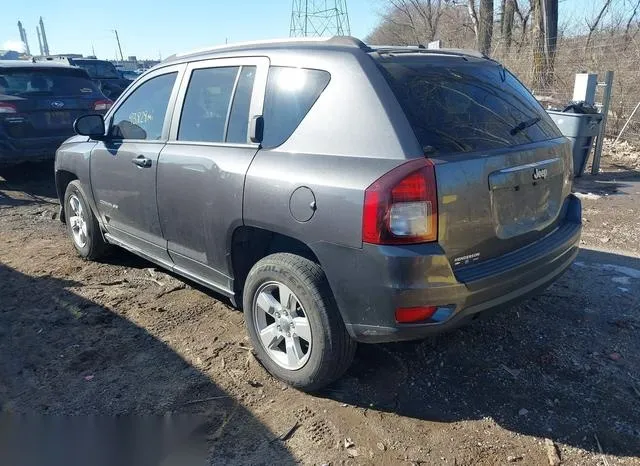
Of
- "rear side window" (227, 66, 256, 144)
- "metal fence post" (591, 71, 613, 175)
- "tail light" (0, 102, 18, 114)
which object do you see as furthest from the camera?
"metal fence post" (591, 71, 613, 175)

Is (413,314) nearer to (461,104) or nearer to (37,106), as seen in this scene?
(461,104)

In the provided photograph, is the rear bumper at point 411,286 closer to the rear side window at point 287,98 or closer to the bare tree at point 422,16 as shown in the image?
the rear side window at point 287,98

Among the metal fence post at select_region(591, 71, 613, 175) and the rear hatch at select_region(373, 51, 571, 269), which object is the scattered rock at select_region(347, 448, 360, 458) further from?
the metal fence post at select_region(591, 71, 613, 175)

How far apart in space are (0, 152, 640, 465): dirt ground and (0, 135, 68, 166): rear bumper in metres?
3.65

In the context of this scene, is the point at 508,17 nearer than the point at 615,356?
No

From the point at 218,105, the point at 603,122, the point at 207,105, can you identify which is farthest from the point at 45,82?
the point at 603,122

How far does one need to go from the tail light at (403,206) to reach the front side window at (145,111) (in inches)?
84.5

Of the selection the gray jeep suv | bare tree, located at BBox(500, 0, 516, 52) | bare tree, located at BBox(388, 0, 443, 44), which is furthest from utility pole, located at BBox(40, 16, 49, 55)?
the gray jeep suv

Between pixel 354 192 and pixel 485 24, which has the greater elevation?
pixel 485 24

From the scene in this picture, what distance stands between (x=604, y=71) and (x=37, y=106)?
10.8 m

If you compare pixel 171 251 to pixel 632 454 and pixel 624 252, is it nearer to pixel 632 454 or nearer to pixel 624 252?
pixel 632 454

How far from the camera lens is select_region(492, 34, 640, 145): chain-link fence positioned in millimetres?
10672

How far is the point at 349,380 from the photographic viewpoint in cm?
→ 323

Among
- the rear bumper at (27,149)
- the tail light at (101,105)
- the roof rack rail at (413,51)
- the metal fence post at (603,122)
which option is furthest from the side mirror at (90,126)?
the metal fence post at (603,122)
